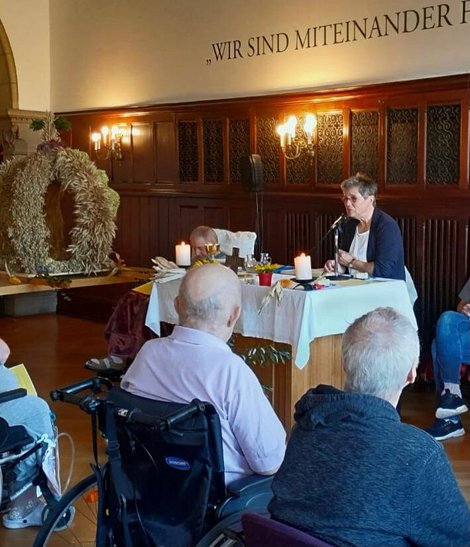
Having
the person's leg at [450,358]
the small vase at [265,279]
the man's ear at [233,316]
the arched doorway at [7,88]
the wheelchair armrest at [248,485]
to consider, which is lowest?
the person's leg at [450,358]

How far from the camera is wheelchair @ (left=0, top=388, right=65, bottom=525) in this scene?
11.3ft

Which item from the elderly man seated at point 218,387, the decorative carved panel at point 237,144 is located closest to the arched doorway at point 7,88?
the decorative carved panel at point 237,144

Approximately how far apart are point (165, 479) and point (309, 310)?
2.13 meters

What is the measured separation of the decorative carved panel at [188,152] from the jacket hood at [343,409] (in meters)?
6.36

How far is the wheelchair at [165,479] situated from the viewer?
8.05 feet

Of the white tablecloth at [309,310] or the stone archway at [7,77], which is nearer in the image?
the white tablecloth at [309,310]

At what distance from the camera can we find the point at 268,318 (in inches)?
187

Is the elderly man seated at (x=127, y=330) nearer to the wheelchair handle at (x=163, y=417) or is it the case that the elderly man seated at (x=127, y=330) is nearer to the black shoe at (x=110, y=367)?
the black shoe at (x=110, y=367)

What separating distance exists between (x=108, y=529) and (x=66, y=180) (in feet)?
13.8

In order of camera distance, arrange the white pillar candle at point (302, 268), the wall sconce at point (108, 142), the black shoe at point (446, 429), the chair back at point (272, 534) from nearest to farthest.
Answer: the chair back at point (272, 534), the white pillar candle at point (302, 268), the black shoe at point (446, 429), the wall sconce at point (108, 142)

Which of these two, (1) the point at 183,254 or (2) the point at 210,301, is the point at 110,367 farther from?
(2) the point at 210,301

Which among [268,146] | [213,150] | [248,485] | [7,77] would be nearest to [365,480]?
[248,485]

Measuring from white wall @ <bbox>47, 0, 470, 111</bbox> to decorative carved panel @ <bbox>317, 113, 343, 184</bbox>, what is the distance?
11.7 inches

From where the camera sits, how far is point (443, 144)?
20.4ft
